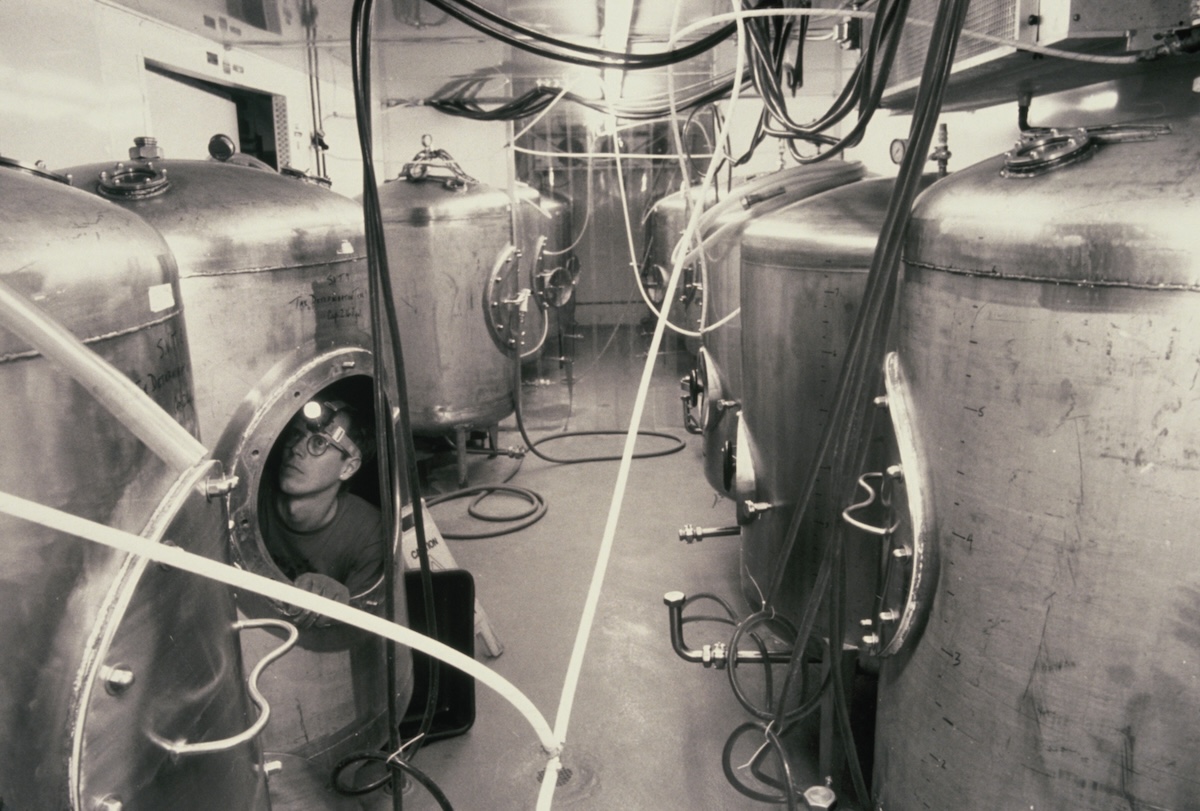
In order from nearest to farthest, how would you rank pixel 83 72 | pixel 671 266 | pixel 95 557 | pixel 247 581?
1. pixel 247 581
2. pixel 95 557
3. pixel 83 72
4. pixel 671 266

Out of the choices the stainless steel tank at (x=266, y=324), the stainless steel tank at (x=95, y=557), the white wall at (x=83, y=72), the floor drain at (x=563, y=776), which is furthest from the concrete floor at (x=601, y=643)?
the white wall at (x=83, y=72)

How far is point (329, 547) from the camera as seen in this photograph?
1.79 m

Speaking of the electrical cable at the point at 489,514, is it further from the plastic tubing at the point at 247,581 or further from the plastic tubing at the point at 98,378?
the plastic tubing at the point at 247,581

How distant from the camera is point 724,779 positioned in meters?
1.72

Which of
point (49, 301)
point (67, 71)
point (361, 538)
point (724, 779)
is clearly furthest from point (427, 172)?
point (49, 301)

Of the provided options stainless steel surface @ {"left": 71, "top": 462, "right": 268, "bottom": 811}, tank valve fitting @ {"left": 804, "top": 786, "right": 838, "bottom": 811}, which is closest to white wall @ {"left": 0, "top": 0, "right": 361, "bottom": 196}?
stainless steel surface @ {"left": 71, "top": 462, "right": 268, "bottom": 811}

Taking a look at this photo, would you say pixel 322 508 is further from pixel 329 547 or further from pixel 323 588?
pixel 323 588

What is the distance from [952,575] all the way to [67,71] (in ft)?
6.97

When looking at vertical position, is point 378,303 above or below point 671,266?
above

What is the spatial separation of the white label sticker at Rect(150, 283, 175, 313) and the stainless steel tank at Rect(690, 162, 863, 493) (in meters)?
1.31

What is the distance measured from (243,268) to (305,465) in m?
0.56

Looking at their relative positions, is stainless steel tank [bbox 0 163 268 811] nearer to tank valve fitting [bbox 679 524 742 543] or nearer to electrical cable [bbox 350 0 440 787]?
electrical cable [bbox 350 0 440 787]

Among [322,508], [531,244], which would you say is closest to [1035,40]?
[322,508]

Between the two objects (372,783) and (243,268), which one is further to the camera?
(372,783)
